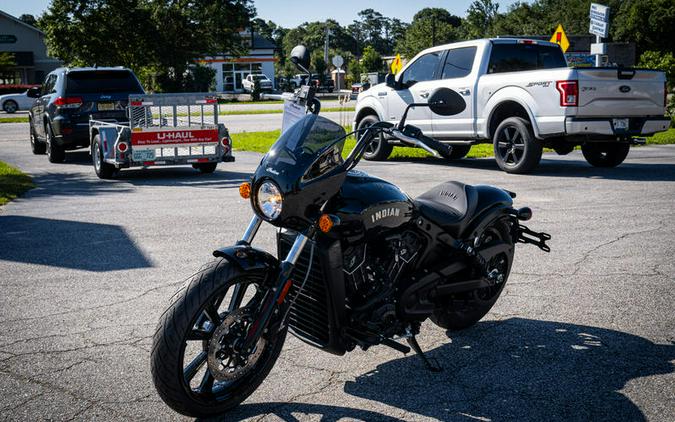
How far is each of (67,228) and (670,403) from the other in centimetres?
662

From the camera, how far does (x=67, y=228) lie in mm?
8180

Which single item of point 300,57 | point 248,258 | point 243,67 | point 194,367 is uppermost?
point 243,67

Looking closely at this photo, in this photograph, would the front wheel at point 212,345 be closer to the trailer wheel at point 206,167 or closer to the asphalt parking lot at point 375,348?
the asphalt parking lot at point 375,348

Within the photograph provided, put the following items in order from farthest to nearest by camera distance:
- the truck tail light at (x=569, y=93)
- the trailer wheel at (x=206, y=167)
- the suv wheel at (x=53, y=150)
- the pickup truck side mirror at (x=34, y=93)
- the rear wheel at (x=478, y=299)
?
the pickup truck side mirror at (x=34, y=93), the suv wheel at (x=53, y=150), the trailer wheel at (x=206, y=167), the truck tail light at (x=569, y=93), the rear wheel at (x=478, y=299)

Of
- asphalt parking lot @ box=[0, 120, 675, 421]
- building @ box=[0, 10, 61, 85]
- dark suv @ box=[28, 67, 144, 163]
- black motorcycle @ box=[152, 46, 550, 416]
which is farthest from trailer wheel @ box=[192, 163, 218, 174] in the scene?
building @ box=[0, 10, 61, 85]

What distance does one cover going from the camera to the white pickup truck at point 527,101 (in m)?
11.4

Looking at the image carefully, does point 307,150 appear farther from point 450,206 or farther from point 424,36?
point 424,36

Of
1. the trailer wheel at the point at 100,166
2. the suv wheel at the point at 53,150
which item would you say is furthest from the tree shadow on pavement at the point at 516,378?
the suv wheel at the point at 53,150

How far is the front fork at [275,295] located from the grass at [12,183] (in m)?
7.63

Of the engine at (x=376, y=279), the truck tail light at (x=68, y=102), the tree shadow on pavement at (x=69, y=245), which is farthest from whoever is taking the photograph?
the truck tail light at (x=68, y=102)

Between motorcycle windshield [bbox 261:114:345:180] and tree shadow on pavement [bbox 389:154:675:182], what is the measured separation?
9088 mm

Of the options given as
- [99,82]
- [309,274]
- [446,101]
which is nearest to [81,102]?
[99,82]

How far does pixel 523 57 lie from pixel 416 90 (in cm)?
210

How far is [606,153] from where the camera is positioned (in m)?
13.2
